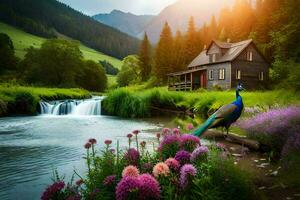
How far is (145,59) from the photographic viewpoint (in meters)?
85.8

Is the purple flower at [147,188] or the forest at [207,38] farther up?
the forest at [207,38]

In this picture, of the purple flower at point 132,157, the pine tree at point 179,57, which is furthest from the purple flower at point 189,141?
the pine tree at point 179,57

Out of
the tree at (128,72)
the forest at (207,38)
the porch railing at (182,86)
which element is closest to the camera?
the porch railing at (182,86)

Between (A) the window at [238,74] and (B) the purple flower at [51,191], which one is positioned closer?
(B) the purple flower at [51,191]

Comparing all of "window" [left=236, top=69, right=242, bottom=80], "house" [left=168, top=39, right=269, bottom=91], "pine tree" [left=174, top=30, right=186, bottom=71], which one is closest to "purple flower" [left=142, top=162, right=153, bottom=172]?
"house" [left=168, top=39, right=269, bottom=91]

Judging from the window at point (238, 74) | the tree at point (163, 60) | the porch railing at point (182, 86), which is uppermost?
the tree at point (163, 60)

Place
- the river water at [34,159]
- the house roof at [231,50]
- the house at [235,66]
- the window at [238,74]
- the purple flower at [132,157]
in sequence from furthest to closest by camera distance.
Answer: the window at [238,74] < the house at [235,66] < the house roof at [231,50] < the river water at [34,159] < the purple flower at [132,157]

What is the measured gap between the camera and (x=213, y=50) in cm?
5125

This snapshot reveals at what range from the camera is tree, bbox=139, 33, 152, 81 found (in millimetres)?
84031

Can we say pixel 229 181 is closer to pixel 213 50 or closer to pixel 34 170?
pixel 34 170

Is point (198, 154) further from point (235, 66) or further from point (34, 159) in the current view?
point (235, 66)

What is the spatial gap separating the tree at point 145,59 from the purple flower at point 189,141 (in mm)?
78491

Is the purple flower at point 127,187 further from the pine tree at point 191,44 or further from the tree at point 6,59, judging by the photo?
the tree at point 6,59

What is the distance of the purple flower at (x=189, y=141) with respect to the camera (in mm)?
5307
